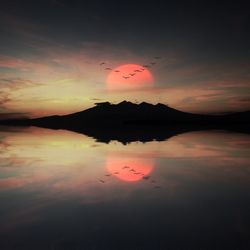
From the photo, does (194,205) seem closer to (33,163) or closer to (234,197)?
(234,197)

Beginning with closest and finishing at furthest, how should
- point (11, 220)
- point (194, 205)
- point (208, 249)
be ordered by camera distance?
point (208, 249)
point (11, 220)
point (194, 205)

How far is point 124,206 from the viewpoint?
39.9 ft

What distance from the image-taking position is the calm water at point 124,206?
9016 mm

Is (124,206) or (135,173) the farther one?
(135,173)

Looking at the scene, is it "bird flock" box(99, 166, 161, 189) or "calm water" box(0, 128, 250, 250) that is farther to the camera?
"bird flock" box(99, 166, 161, 189)

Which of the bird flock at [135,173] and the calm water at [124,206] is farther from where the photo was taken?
the bird flock at [135,173]

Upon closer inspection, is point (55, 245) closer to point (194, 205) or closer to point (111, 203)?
point (111, 203)

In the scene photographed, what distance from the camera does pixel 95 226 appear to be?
10008mm

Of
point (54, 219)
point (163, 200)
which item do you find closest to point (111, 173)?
point (163, 200)

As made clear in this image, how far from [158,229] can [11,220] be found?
14.0 feet

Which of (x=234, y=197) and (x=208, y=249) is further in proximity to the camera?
(x=234, y=197)

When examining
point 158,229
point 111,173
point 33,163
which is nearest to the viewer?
point 158,229

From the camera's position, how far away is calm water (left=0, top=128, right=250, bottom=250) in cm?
902

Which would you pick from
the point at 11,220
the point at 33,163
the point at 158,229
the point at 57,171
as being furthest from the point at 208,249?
the point at 33,163
